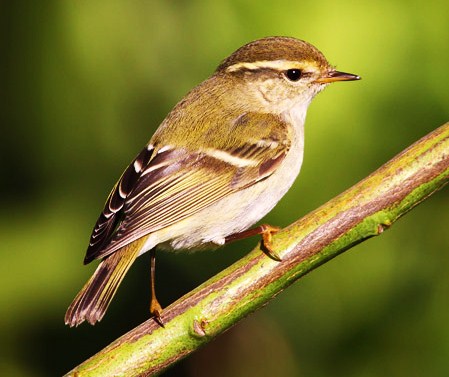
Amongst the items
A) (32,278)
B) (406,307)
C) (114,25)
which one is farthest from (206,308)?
(114,25)

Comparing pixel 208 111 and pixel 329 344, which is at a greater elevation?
pixel 208 111

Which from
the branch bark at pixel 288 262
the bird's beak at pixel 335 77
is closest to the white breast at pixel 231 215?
the bird's beak at pixel 335 77

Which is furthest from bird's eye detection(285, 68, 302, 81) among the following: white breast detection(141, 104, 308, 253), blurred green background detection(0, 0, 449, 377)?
blurred green background detection(0, 0, 449, 377)

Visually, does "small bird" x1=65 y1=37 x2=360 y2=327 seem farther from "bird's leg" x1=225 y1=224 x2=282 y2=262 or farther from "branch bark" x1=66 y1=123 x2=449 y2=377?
"branch bark" x1=66 y1=123 x2=449 y2=377

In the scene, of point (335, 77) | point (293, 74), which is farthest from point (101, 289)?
point (293, 74)

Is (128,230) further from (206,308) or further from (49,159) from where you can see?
(206,308)

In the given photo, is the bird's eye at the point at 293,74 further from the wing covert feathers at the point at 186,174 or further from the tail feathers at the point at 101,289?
the tail feathers at the point at 101,289
